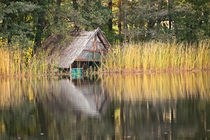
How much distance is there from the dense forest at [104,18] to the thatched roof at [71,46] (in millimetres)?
581

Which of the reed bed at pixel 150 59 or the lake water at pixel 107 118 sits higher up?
the reed bed at pixel 150 59

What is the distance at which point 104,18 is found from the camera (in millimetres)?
24844

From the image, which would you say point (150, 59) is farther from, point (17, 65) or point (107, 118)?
point (107, 118)

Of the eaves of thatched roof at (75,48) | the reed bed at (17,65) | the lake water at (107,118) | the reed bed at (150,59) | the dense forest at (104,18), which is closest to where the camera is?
the lake water at (107,118)

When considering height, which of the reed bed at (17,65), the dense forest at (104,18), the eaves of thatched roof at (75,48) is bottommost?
the reed bed at (17,65)

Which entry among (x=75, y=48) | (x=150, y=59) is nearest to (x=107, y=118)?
(x=150, y=59)

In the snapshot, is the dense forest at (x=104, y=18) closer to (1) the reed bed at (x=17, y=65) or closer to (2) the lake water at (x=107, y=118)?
(1) the reed bed at (x=17, y=65)

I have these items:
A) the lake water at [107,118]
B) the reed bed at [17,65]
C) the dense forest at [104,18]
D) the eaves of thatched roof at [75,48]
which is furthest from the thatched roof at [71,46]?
the lake water at [107,118]

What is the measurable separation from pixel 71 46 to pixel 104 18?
3793mm

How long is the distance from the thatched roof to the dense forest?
58 centimetres

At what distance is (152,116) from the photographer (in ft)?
18.6

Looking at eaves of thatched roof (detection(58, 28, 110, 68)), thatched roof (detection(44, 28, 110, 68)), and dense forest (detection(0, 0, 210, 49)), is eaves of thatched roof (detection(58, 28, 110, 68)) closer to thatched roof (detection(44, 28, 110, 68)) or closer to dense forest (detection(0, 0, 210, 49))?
thatched roof (detection(44, 28, 110, 68))

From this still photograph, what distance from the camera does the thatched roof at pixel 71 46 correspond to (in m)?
21.3

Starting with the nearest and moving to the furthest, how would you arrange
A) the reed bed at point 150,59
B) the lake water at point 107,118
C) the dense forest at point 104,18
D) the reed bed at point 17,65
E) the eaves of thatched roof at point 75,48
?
the lake water at point 107,118 → the reed bed at point 17,65 → the reed bed at point 150,59 → the dense forest at point 104,18 → the eaves of thatched roof at point 75,48
